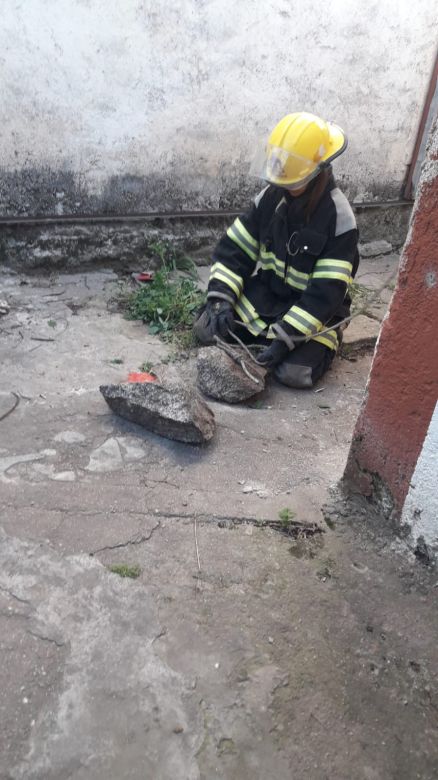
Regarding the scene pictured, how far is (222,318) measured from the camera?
3.44 meters

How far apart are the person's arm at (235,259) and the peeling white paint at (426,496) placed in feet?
6.18

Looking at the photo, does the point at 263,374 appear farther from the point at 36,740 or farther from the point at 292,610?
the point at 36,740

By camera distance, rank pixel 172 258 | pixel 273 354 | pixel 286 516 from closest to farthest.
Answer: pixel 286 516 < pixel 273 354 < pixel 172 258

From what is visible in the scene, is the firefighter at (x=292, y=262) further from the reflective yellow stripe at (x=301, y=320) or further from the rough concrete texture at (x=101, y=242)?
the rough concrete texture at (x=101, y=242)

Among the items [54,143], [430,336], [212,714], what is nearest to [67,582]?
[212,714]

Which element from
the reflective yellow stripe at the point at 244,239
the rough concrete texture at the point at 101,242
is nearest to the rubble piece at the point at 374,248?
the rough concrete texture at the point at 101,242

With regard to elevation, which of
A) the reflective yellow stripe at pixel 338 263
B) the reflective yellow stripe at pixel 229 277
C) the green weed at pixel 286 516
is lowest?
the green weed at pixel 286 516

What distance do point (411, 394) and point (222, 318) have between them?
5.64ft

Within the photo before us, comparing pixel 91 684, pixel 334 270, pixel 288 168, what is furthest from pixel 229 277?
pixel 91 684

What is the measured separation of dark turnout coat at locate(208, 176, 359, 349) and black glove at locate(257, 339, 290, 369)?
4cm

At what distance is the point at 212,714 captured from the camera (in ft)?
5.01

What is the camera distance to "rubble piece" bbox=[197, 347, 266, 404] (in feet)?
10.0

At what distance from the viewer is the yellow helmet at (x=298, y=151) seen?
115 inches

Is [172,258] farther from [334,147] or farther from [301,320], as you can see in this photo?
[334,147]
